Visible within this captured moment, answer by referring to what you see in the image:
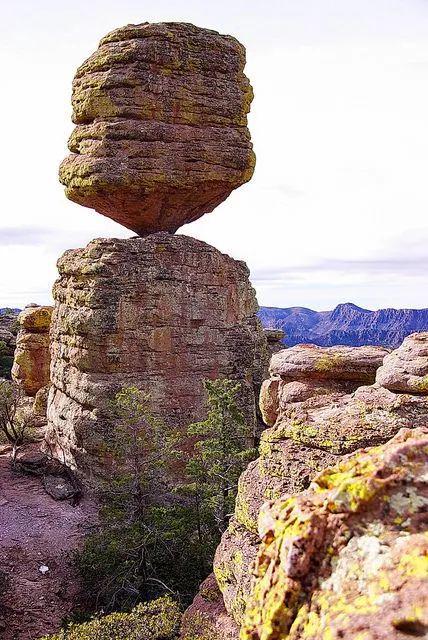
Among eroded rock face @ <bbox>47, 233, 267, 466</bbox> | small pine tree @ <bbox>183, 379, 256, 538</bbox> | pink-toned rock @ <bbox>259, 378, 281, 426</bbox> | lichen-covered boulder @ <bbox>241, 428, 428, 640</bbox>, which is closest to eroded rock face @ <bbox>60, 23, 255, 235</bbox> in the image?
eroded rock face @ <bbox>47, 233, 267, 466</bbox>

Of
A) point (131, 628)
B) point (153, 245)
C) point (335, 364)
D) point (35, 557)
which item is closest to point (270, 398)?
point (335, 364)

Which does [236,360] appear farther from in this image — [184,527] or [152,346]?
[184,527]

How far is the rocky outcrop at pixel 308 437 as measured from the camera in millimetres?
10438

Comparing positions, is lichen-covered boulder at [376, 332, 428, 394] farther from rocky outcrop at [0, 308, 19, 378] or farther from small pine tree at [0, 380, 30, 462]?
rocky outcrop at [0, 308, 19, 378]

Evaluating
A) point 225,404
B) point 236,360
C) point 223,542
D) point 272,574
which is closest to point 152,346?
point 236,360

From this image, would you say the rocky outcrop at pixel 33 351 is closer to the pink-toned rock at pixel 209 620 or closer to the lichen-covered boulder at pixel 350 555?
the pink-toned rock at pixel 209 620

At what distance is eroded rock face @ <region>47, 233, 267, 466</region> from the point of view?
23.6 metres

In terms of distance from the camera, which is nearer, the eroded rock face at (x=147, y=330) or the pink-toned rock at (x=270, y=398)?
the pink-toned rock at (x=270, y=398)

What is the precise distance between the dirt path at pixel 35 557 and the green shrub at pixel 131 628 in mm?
4838

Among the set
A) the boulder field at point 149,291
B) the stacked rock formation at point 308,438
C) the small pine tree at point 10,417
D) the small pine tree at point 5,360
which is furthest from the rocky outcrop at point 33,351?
the stacked rock formation at point 308,438

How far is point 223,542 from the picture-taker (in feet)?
40.0

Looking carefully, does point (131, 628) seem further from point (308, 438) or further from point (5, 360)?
point (5, 360)

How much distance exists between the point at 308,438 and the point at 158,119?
1819 centimetres

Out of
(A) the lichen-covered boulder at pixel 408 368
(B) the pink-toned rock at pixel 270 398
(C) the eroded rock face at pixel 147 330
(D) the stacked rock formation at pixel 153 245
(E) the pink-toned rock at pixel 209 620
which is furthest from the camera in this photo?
(D) the stacked rock formation at pixel 153 245
